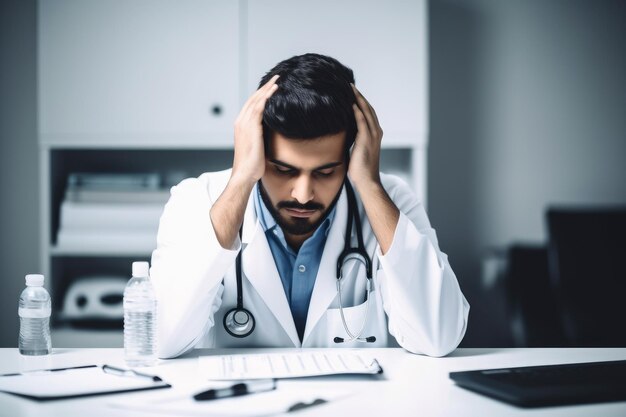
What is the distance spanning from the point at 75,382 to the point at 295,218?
0.62 metres

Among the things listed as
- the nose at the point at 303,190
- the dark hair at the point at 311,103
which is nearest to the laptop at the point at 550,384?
the nose at the point at 303,190

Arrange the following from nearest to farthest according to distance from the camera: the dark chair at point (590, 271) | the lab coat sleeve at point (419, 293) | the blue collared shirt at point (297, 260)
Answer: the lab coat sleeve at point (419, 293) → the blue collared shirt at point (297, 260) → the dark chair at point (590, 271)

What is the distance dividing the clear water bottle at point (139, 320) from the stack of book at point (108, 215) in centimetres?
110

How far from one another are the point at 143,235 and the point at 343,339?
3.57ft

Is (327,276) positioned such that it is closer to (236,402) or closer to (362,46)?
(236,402)

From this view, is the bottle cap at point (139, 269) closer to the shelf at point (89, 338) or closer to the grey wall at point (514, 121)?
the shelf at point (89, 338)

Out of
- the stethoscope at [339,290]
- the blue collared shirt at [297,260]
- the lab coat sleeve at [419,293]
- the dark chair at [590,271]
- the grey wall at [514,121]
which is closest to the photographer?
the lab coat sleeve at [419,293]

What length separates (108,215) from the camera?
7.43 feet

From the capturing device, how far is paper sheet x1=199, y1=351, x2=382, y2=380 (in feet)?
3.31

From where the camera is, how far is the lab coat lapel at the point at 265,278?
1439mm

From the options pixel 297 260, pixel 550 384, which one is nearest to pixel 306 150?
pixel 297 260

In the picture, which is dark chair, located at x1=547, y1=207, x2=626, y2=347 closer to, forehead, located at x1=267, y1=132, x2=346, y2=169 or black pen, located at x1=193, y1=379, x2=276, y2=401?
forehead, located at x1=267, y1=132, x2=346, y2=169

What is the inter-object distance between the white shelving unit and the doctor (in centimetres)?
71

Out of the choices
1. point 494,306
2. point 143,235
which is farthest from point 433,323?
point 494,306
